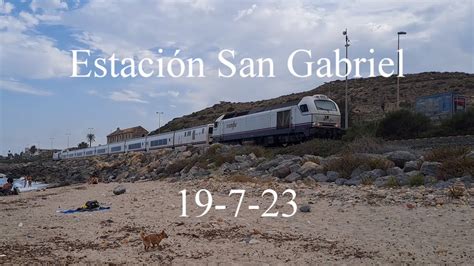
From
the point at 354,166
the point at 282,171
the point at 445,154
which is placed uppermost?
the point at 445,154

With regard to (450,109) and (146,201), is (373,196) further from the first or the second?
(450,109)

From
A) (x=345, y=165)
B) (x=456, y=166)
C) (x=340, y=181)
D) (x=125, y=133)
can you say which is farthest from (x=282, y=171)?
(x=125, y=133)

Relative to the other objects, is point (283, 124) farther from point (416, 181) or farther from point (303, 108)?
point (416, 181)

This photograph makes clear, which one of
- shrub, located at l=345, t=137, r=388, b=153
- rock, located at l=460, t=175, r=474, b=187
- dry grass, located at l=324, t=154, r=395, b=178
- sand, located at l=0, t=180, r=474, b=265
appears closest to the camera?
sand, located at l=0, t=180, r=474, b=265

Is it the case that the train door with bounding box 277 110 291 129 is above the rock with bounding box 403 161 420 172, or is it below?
above

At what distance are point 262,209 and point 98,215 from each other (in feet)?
11.1

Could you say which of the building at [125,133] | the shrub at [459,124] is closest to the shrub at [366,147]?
the shrub at [459,124]

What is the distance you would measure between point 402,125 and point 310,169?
1760cm

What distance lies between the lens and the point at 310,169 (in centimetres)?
1533

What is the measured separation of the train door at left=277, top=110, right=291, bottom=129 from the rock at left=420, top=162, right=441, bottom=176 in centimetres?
1411

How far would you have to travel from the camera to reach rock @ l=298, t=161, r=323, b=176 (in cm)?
1520

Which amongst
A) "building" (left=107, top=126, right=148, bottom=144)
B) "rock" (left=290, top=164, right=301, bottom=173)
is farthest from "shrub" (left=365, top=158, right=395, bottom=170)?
"building" (left=107, top=126, right=148, bottom=144)

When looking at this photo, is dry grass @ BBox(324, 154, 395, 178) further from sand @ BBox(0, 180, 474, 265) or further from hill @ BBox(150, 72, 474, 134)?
hill @ BBox(150, 72, 474, 134)

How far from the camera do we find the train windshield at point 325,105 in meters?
25.4
